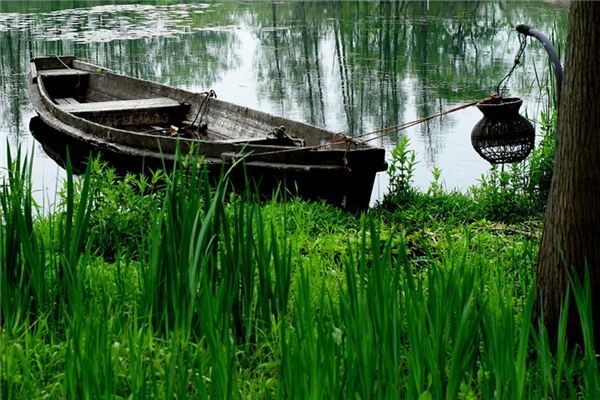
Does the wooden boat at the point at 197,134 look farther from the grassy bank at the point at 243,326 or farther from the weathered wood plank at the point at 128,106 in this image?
the grassy bank at the point at 243,326

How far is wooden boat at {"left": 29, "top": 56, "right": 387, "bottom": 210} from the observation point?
618 centimetres

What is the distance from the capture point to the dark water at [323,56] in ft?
34.0

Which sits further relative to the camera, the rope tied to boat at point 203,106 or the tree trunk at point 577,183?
the rope tied to boat at point 203,106

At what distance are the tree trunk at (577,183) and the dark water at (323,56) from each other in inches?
159

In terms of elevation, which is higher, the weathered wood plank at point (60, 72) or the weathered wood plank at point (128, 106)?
the weathered wood plank at point (60, 72)

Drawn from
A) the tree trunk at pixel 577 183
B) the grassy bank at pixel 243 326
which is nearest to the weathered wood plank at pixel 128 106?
the grassy bank at pixel 243 326

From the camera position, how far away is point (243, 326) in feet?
8.82

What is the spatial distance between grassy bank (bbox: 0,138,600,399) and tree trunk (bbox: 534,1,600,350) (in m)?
0.16

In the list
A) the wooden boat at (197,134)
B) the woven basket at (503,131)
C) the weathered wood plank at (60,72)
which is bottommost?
the wooden boat at (197,134)

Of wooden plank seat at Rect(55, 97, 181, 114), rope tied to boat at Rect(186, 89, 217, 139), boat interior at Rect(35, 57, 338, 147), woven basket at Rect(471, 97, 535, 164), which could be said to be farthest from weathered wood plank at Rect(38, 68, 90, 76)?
woven basket at Rect(471, 97, 535, 164)

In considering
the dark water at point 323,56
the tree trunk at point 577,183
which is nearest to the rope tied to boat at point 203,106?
the dark water at point 323,56

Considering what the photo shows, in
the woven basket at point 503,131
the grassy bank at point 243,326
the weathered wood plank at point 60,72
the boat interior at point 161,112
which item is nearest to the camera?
the grassy bank at point 243,326

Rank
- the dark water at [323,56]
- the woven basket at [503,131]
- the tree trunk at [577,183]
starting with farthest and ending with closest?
the dark water at [323,56]
the woven basket at [503,131]
the tree trunk at [577,183]

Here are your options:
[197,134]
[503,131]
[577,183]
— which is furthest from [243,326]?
[197,134]
